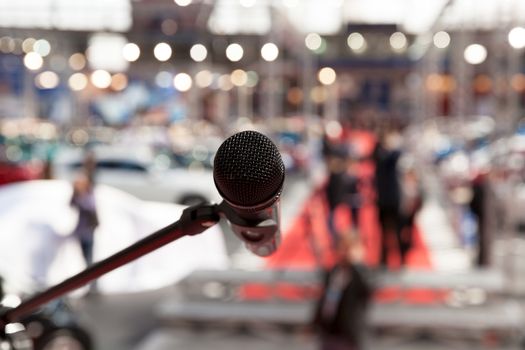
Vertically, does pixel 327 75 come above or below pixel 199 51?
below

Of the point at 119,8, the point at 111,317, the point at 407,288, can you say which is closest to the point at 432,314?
the point at 407,288

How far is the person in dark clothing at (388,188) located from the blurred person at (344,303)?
435 centimetres

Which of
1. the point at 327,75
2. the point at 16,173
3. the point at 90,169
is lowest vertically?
the point at 327,75

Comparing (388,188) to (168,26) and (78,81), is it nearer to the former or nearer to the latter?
(168,26)

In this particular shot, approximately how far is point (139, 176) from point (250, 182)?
1734 centimetres

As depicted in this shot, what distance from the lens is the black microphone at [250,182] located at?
1.26 meters

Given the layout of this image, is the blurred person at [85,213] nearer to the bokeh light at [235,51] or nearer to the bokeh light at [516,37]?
the bokeh light at [516,37]

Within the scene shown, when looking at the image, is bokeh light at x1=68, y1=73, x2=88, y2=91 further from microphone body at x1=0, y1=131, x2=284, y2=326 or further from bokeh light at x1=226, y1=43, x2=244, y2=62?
microphone body at x1=0, y1=131, x2=284, y2=326

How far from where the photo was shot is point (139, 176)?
18406 mm

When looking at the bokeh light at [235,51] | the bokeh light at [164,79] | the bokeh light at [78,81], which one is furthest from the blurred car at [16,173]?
the bokeh light at [164,79]

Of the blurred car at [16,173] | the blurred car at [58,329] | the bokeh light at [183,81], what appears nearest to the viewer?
the blurred car at [58,329]

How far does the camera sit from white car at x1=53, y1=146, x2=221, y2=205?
17.6 metres

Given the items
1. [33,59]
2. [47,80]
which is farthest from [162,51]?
[47,80]

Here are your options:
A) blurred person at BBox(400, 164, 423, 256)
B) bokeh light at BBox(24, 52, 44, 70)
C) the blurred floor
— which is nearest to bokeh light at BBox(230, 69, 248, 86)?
bokeh light at BBox(24, 52, 44, 70)
